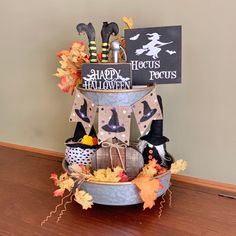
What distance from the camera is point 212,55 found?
88 centimetres

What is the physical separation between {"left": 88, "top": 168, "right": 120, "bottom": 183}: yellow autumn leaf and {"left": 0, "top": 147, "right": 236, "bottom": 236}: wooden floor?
10 centimetres

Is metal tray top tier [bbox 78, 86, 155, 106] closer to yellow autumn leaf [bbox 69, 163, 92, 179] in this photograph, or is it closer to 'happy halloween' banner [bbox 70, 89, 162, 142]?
'happy halloween' banner [bbox 70, 89, 162, 142]

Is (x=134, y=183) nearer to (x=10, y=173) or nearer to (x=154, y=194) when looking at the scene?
(x=154, y=194)

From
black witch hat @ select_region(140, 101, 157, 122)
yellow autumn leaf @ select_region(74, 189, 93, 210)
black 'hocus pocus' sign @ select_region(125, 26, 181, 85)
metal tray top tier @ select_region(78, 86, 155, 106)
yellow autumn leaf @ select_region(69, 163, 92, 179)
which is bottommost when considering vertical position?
yellow autumn leaf @ select_region(74, 189, 93, 210)

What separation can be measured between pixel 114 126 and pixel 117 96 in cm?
8

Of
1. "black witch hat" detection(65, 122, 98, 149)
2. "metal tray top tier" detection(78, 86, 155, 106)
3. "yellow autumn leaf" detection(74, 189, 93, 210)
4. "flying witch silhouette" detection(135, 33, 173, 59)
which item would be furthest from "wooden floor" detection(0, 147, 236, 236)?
"flying witch silhouette" detection(135, 33, 173, 59)

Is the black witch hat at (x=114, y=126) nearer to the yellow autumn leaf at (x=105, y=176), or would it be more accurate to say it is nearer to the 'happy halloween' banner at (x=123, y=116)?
the 'happy halloween' banner at (x=123, y=116)

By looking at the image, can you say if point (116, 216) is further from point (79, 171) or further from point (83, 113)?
point (83, 113)

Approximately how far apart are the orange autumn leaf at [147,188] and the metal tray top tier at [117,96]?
7.4 inches

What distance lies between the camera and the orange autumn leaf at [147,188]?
77cm

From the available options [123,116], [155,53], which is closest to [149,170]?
[123,116]

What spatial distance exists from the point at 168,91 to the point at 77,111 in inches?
11.9

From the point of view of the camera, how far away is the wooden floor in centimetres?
74

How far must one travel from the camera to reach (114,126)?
780 mm
